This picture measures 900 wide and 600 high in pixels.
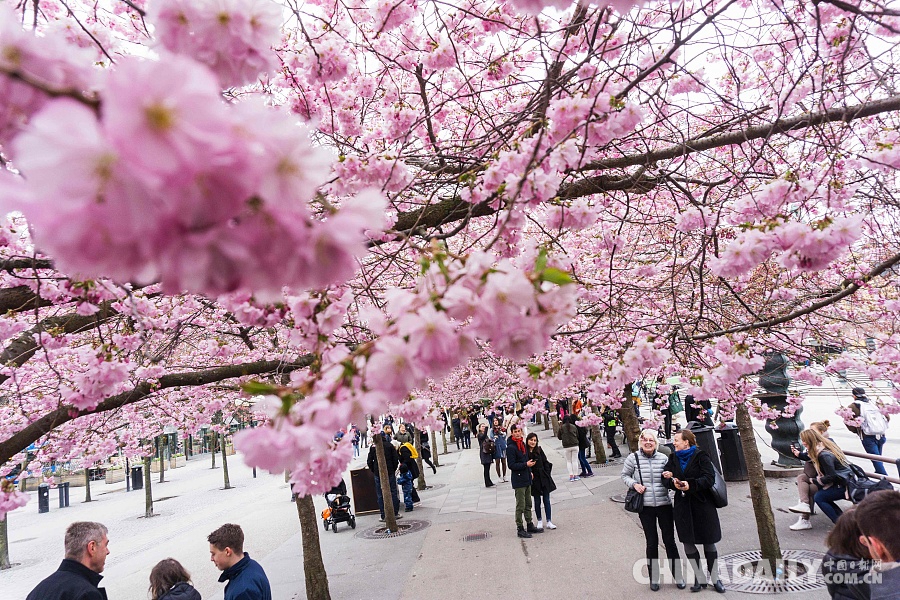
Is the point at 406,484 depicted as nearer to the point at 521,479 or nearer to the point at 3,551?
the point at 521,479

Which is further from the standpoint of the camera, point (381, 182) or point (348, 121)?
point (348, 121)

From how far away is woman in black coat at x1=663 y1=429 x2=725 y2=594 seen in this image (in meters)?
5.38

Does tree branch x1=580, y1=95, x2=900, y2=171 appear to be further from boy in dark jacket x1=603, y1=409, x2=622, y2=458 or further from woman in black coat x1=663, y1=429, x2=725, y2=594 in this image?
boy in dark jacket x1=603, y1=409, x2=622, y2=458

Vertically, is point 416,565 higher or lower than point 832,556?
lower

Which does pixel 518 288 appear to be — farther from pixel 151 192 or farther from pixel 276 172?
pixel 151 192

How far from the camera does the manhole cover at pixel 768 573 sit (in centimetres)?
517

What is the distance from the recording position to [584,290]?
404 centimetres

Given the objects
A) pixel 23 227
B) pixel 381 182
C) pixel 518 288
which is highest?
pixel 23 227

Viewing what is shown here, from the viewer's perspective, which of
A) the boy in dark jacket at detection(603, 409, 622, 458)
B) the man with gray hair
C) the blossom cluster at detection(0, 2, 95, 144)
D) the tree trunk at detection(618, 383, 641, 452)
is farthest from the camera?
the boy in dark jacket at detection(603, 409, 622, 458)

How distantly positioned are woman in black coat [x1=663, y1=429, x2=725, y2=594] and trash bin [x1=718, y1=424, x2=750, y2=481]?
15.6ft

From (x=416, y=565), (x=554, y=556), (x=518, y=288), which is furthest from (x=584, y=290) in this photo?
(x=416, y=565)

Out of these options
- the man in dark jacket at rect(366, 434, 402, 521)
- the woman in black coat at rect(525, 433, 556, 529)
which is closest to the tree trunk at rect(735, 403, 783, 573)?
the woman in black coat at rect(525, 433, 556, 529)

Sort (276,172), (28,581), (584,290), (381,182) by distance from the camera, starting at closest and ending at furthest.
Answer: (276,172), (381,182), (584,290), (28,581)

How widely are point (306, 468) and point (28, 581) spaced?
10.8m
